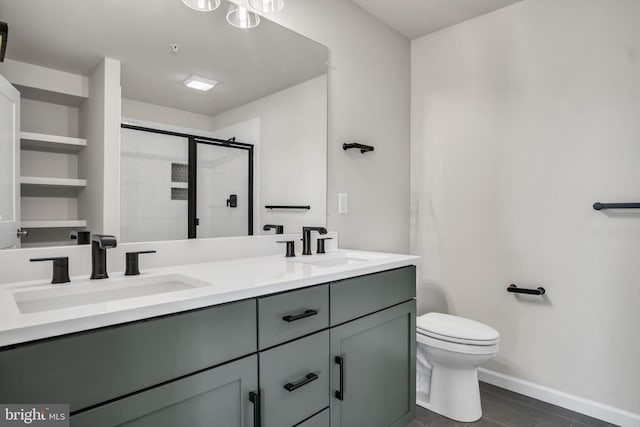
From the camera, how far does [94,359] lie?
0.76 meters

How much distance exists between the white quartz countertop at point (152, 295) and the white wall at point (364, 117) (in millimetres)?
675

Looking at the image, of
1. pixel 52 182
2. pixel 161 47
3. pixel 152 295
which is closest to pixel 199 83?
pixel 161 47

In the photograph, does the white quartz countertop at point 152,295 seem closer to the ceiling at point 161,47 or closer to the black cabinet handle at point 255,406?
the black cabinet handle at point 255,406

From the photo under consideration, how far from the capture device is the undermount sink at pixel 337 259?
175cm

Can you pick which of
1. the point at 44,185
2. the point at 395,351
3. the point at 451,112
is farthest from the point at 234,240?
the point at 451,112

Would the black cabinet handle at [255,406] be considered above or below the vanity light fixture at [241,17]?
below

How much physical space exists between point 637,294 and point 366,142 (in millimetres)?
1656

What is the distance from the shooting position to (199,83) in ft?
5.06

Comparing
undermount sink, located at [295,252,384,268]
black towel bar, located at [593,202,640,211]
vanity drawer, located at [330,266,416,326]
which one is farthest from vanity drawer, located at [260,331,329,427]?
black towel bar, located at [593,202,640,211]

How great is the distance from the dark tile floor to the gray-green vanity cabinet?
0.30m

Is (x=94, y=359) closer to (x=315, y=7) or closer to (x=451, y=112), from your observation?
(x=315, y=7)

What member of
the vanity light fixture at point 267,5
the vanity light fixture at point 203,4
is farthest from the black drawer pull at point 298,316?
the vanity light fixture at point 267,5

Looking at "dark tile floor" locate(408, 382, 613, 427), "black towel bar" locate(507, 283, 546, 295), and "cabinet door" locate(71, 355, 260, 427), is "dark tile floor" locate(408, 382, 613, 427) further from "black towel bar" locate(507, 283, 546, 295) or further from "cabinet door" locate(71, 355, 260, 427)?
"cabinet door" locate(71, 355, 260, 427)

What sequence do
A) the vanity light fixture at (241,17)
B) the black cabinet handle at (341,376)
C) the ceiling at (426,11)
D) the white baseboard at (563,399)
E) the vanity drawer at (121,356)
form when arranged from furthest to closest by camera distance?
1. the ceiling at (426,11)
2. the white baseboard at (563,399)
3. the vanity light fixture at (241,17)
4. the black cabinet handle at (341,376)
5. the vanity drawer at (121,356)
